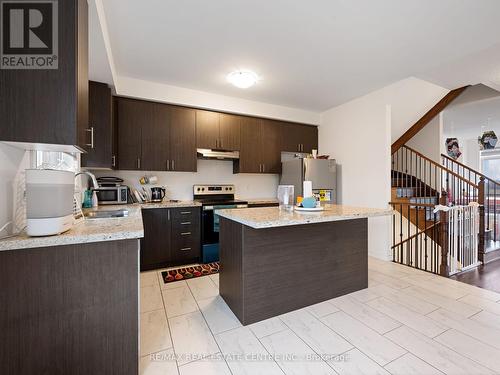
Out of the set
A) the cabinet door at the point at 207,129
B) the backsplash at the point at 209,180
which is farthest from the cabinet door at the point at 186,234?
the cabinet door at the point at 207,129

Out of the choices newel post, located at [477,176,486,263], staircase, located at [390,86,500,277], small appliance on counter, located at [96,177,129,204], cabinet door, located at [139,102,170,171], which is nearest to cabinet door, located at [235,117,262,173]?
cabinet door, located at [139,102,170,171]

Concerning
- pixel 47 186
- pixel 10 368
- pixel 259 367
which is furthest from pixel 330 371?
pixel 47 186

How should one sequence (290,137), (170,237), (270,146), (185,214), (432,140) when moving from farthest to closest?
1. (432,140)
2. (290,137)
3. (270,146)
4. (185,214)
5. (170,237)

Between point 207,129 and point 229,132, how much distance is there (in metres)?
0.37

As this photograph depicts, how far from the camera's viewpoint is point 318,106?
4242 millimetres

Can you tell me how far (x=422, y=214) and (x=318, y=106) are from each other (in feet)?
8.90

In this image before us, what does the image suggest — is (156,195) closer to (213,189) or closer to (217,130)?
(213,189)

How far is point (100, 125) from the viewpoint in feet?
8.86

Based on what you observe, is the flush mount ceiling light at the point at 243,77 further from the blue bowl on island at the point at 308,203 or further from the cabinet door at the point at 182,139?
the blue bowl on island at the point at 308,203

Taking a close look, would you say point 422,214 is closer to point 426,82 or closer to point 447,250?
point 447,250

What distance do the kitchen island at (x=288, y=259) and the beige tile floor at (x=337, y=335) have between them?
4.6 inches

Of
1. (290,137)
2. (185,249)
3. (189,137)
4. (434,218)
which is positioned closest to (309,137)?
(290,137)

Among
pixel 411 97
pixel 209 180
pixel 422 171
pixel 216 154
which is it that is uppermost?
pixel 411 97

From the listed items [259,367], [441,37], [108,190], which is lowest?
[259,367]
